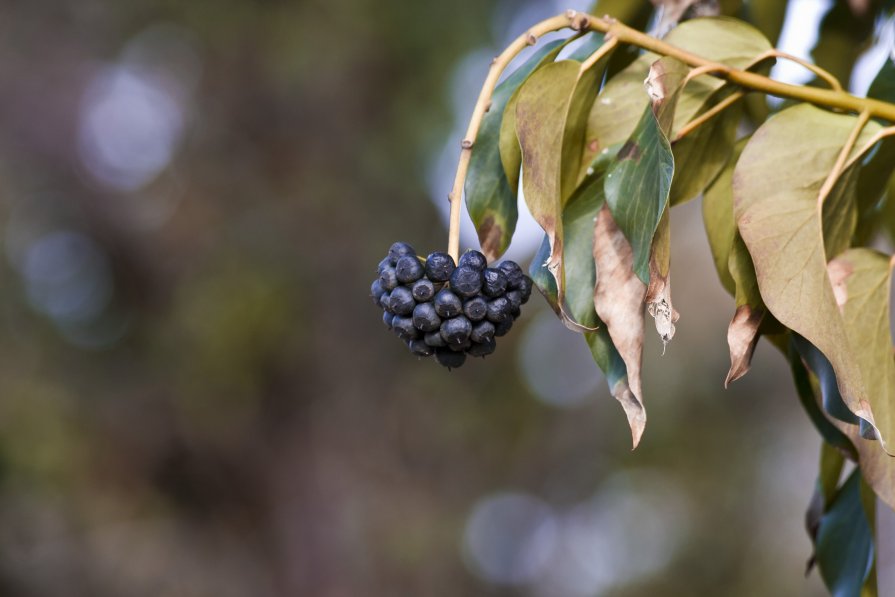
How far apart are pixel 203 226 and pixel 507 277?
12.2ft

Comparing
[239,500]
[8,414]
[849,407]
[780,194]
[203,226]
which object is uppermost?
[780,194]

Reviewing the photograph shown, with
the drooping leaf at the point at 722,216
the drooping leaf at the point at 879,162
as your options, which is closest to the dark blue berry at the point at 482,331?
the drooping leaf at the point at 722,216

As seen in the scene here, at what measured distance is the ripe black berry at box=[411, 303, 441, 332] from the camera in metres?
0.74

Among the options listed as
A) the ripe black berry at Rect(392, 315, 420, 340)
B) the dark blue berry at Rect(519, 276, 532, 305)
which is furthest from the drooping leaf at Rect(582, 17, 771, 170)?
the ripe black berry at Rect(392, 315, 420, 340)

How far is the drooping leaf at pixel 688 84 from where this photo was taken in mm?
772

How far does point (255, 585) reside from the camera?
440 centimetres

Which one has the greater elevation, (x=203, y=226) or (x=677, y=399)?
(x=203, y=226)

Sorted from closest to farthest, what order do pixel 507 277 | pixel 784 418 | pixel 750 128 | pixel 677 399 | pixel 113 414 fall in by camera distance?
pixel 507 277 → pixel 750 128 → pixel 113 414 → pixel 677 399 → pixel 784 418

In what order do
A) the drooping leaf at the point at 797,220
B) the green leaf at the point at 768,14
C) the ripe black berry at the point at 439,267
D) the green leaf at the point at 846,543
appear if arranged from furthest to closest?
the green leaf at the point at 768,14, the green leaf at the point at 846,543, the ripe black berry at the point at 439,267, the drooping leaf at the point at 797,220

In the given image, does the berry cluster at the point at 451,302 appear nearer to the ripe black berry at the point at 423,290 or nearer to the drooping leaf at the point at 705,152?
the ripe black berry at the point at 423,290

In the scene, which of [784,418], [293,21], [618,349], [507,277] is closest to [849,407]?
[618,349]

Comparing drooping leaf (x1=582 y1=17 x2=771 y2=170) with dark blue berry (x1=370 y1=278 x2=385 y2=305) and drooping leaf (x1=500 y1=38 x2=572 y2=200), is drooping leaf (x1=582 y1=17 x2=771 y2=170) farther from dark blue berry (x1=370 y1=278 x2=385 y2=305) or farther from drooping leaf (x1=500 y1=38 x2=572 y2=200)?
dark blue berry (x1=370 y1=278 x2=385 y2=305)

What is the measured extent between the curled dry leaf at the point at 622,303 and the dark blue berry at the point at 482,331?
93 millimetres

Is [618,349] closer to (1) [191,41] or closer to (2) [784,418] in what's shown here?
(1) [191,41]
